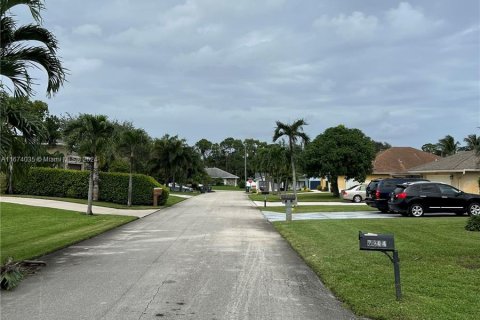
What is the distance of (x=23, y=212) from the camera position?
2147cm

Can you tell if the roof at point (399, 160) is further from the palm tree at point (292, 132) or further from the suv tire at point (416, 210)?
the suv tire at point (416, 210)

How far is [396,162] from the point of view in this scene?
2160 inches

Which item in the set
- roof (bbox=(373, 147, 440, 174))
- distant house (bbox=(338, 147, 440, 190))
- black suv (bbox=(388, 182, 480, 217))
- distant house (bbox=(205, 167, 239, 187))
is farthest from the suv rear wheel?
distant house (bbox=(205, 167, 239, 187))

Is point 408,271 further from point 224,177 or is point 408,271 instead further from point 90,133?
point 224,177

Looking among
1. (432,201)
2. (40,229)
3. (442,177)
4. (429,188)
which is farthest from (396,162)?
(40,229)

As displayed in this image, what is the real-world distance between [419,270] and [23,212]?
1855cm

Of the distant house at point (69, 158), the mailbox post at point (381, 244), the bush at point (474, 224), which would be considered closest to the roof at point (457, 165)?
the bush at point (474, 224)

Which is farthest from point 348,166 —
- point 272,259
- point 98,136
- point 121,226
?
point 272,259

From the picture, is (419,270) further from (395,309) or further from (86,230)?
(86,230)

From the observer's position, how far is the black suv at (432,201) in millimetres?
20592

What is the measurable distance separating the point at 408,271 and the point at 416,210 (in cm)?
1322

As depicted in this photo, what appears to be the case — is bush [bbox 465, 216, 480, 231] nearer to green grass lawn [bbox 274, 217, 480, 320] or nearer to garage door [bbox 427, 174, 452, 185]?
green grass lawn [bbox 274, 217, 480, 320]

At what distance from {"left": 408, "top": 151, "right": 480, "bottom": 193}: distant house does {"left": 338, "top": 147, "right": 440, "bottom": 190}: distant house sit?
39.9ft

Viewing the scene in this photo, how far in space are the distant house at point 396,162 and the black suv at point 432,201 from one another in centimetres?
2942
